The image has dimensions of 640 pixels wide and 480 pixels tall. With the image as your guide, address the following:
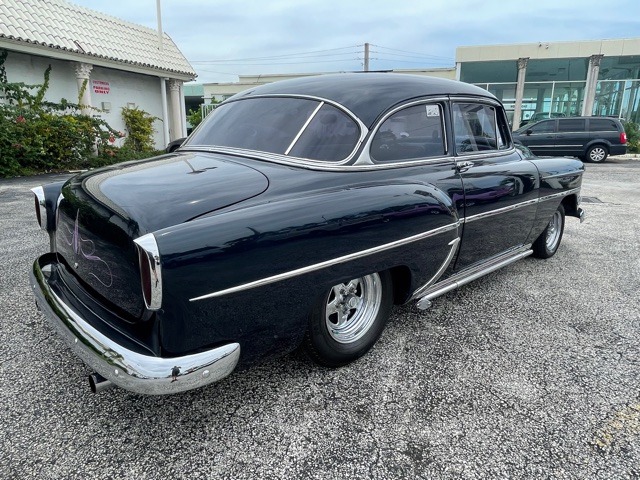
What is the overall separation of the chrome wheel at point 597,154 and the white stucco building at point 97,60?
14.2m

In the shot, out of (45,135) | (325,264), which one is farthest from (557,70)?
(325,264)

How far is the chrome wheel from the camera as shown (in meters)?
15.0

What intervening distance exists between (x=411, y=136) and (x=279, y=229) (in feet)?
4.82

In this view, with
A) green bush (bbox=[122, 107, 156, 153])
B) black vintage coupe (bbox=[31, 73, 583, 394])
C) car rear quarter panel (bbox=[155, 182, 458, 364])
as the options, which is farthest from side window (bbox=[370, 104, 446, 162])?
green bush (bbox=[122, 107, 156, 153])

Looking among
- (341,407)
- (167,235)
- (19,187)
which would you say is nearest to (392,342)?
(341,407)

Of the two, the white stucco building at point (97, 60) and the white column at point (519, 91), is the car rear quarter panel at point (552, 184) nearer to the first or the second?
the white stucco building at point (97, 60)

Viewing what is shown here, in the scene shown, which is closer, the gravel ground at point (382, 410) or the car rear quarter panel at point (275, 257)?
the car rear quarter panel at point (275, 257)

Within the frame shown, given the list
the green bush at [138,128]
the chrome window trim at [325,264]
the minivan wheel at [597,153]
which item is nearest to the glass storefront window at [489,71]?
the minivan wheel at [597,153]

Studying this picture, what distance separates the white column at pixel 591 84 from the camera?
21547 millimetres

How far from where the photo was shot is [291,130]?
2760 millimetres

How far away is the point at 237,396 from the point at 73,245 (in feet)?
3.86

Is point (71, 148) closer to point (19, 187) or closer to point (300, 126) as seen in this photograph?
point (19, 187)

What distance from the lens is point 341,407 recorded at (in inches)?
89.1

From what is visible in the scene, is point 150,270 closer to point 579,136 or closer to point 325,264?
point 325,264
